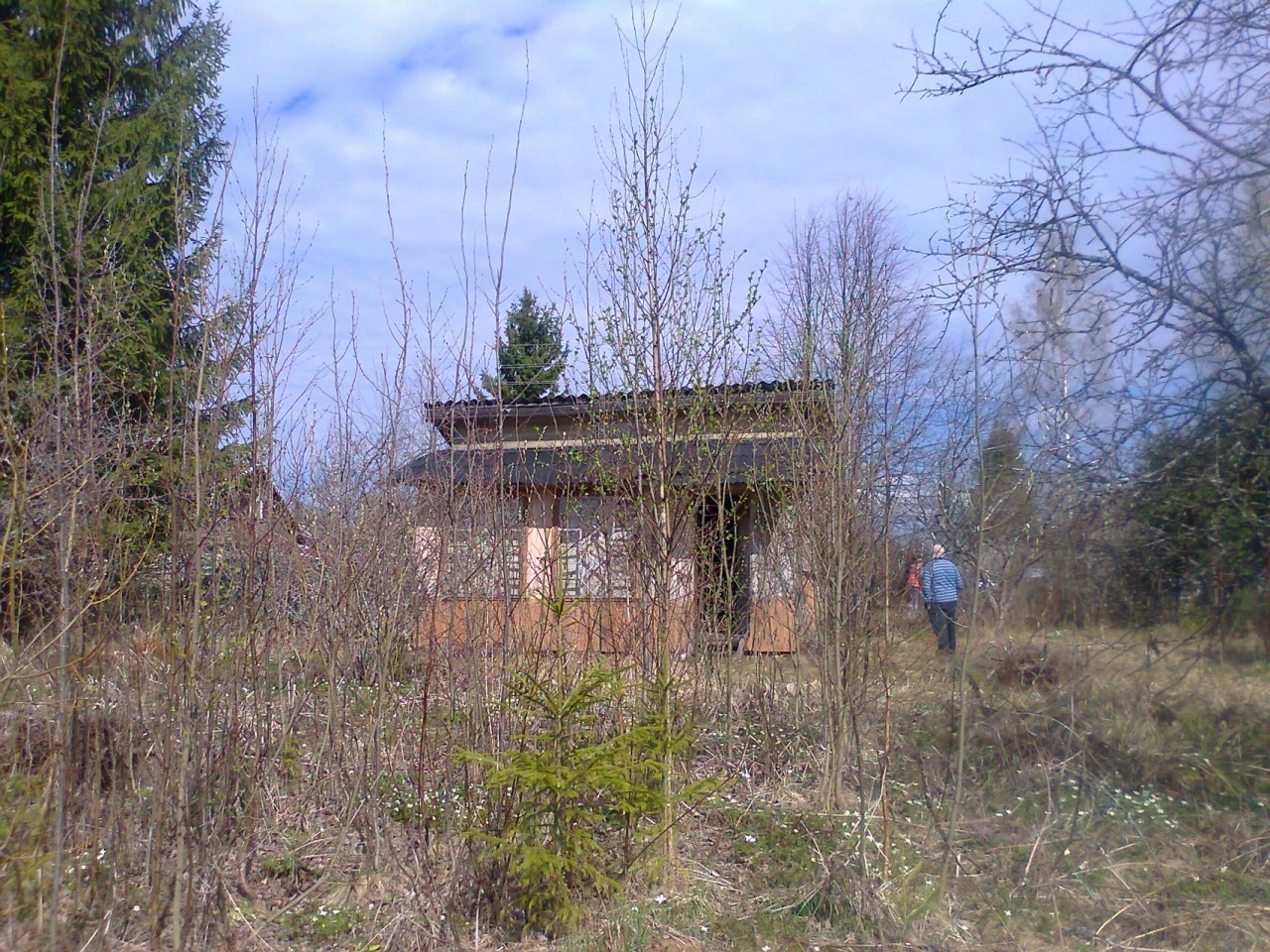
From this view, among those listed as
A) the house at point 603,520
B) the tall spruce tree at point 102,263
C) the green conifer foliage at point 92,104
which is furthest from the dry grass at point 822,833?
the green conifer foliage at point 92,104

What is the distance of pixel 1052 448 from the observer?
5.14m

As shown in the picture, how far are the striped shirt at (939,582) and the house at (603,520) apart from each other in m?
1.20

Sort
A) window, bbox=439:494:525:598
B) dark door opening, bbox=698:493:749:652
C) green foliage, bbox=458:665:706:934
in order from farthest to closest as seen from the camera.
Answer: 1. dark door opening, bbox=698:493:749:652
2. window, bbox=439:494:525:598
3. green foliage, bbox=458:665:706:934

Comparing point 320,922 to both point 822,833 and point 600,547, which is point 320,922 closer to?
point 822,833

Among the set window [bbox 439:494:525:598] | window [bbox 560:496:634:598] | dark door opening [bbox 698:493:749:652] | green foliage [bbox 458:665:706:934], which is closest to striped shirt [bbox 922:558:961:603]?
dark door opening [bbox 698:493:749:652]

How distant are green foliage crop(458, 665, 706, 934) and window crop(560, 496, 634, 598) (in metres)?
1.16

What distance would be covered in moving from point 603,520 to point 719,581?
1.29 metres

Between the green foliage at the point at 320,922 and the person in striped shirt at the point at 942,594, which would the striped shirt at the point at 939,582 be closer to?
the person in striped shirt at the point at 942,594

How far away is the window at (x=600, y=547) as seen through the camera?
592cm

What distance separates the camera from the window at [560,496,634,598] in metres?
5.92

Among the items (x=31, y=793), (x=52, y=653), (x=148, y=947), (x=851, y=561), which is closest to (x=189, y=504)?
(x=52, y=653)

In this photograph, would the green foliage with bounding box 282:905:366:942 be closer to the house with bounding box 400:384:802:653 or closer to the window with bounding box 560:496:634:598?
Result: the house with bounding box 400:384:802:653

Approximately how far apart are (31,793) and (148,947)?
2.74 ft

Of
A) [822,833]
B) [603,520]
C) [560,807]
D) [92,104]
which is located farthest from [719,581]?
[92,104]
